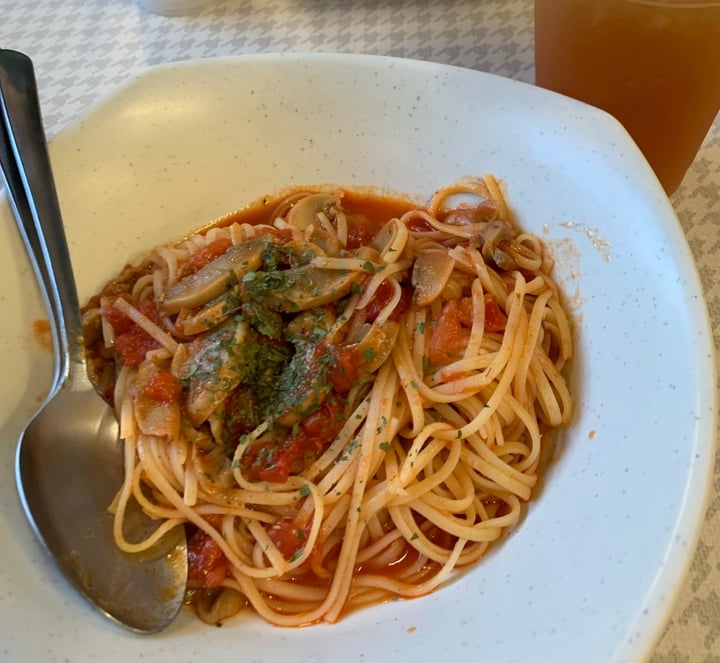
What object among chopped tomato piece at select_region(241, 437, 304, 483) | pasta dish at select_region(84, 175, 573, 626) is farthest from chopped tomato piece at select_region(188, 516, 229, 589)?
chopped tomato piece at select_region(241, 437, 304, 483)

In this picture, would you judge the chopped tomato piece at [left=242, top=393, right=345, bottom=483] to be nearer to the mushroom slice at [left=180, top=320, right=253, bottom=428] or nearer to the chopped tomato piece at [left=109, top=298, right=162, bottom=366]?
the mushroom slice at [left=180, top=320, right=253, bottom=428]

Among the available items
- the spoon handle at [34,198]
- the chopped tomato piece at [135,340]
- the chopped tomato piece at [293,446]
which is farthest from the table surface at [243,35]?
the chopped tomato piece at [293,446]

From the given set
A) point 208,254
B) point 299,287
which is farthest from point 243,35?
point 299,287

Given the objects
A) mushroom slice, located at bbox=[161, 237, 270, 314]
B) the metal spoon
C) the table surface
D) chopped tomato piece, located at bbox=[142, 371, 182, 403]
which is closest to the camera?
the metal spoon

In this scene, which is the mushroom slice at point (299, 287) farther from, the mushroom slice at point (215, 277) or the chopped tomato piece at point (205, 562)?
the chopped tomato piece at point (205, 562)

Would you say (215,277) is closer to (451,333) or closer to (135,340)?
(135,340)

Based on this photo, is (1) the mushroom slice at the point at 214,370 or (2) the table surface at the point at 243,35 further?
(2) the table surface at the point at 243,35

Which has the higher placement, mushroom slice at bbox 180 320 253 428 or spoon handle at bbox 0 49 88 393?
spoon handle at bbox 0 49 88 393

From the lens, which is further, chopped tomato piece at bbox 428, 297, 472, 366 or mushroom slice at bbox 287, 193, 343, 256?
mushroom slice at bbox 287, 193, 343, 256
